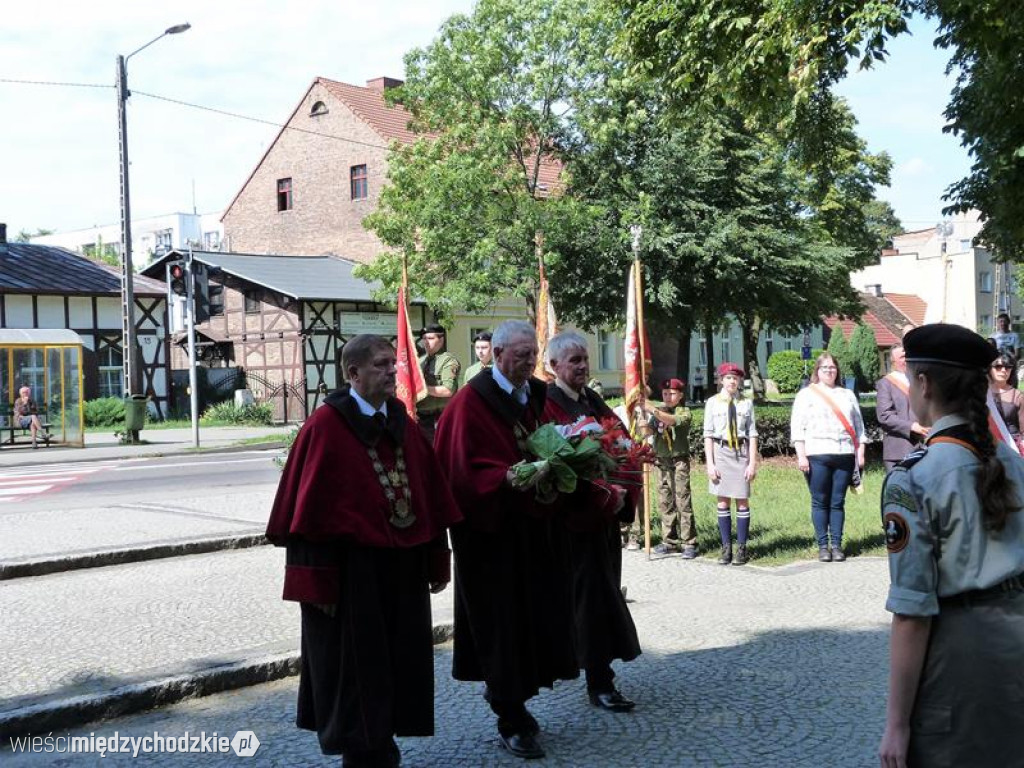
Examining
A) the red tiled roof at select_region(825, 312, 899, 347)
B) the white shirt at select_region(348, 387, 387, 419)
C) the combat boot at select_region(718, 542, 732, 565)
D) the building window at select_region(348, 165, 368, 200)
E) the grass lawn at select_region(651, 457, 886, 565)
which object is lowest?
the grass lawn at select_region(651, 457, 886, 565)

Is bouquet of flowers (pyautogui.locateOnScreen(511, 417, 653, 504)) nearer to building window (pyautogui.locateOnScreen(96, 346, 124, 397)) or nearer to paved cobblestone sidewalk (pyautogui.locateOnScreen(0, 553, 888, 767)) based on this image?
paved cobblestone sidewalk (pyautogui.locateOnScreen(0, 553, 888, 767))

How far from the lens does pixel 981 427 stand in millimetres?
2646

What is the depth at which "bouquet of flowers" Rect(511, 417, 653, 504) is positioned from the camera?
5016 mm

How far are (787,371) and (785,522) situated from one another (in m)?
47.5

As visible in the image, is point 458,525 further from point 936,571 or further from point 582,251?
point 582,251

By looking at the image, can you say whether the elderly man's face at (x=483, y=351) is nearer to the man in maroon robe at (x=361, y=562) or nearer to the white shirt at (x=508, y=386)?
the white shirt at (x=508, y=386)

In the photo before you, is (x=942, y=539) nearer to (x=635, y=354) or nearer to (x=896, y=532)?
(x=896, y=532)

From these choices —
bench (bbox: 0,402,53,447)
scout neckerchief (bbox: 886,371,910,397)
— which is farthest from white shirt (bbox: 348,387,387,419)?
bench (bbox: 0,402,53,447)

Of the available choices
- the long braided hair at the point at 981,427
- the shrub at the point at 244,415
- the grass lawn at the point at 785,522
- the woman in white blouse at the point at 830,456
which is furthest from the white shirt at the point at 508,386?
the shrub at the point at 244,415

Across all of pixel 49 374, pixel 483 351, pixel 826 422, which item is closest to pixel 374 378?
pixel 483 351

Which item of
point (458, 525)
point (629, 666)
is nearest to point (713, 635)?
point (629, 666)

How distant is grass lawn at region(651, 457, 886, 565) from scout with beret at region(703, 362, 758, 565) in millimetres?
388

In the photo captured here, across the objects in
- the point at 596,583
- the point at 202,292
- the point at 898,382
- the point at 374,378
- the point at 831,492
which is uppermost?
the point at 202,292

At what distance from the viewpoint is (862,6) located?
12.0 metres
